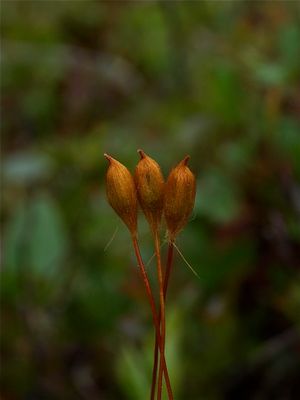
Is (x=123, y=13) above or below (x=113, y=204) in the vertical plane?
above

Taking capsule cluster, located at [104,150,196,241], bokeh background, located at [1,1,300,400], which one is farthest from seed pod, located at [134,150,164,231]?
bokeh background, located at [1,1,300,400]

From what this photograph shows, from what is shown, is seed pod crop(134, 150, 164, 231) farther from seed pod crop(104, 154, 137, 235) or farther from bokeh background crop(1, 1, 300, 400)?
bokeh background crop(1, 1, 300, 400)

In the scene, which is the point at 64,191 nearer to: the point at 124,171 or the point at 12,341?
the point at 12,341

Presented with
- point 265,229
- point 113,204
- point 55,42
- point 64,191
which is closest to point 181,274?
point 265,229

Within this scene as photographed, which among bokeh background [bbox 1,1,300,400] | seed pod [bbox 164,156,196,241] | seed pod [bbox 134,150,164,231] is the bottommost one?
seed pod [bbox 164,156,196,241]

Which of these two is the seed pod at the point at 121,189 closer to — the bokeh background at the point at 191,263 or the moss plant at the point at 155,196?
the moss plant at the point at 155,196

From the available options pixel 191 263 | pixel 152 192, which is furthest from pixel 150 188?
pixel 191 263

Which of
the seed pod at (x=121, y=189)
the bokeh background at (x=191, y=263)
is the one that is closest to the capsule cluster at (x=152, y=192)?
the seed pod at (x=121, y=189)
